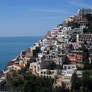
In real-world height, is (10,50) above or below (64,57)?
below

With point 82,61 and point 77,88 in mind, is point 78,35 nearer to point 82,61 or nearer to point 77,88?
point 82,61

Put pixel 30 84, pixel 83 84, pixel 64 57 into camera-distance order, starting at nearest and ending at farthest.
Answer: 1. pixel 83 84
2. pixel 30 84
3. pixel 64 57

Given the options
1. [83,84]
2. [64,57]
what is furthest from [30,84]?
[64,57]

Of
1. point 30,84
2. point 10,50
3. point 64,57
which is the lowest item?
point 30,84

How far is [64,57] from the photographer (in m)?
19.1

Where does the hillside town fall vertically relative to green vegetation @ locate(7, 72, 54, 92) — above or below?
above

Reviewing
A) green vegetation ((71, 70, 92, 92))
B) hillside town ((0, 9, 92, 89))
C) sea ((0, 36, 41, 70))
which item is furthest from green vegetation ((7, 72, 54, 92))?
sea ((0, 36, 41, 70))

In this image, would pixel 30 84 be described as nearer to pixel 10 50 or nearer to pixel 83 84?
pixel 83 84

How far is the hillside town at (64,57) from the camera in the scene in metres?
16.6

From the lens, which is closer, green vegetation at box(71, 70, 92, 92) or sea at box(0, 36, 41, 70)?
green vegetation at box(71, 70, 92, 92)

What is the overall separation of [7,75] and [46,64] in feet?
9.79

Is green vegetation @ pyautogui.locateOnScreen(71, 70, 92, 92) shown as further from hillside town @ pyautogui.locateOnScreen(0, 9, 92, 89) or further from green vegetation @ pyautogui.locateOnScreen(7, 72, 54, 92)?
green vegetation @ pyautogui.locateOnScreen(7, 72, 54, 92)

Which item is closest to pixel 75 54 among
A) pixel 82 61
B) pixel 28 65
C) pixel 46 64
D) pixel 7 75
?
pixel 82 61

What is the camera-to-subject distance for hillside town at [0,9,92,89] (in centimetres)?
1661
